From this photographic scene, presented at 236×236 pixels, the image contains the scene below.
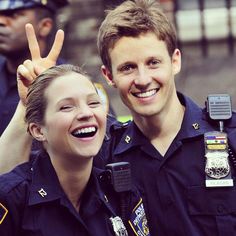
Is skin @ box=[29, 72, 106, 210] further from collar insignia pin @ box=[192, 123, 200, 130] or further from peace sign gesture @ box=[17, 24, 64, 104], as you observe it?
collar insignia pin @ box=[192, 123, 200, 130]

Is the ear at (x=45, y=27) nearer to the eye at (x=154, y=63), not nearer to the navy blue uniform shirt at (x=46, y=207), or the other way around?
the eye at (x=154, y=63)

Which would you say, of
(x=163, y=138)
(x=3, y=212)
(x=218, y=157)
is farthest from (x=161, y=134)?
(x=3, y=212)

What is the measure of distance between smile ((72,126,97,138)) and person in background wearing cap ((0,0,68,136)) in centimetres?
134

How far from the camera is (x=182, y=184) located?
3877mm

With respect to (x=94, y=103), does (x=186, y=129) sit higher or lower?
lower

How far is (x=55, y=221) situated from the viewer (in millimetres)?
3379

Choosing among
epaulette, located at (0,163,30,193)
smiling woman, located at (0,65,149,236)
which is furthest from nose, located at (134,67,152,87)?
epaulette, located at (0,163,30,193)

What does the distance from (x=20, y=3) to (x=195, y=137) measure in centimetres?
179

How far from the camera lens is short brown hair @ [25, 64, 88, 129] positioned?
3537 mm

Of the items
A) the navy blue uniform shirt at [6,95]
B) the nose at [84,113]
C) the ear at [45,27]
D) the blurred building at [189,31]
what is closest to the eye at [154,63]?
the nose at [84,113]

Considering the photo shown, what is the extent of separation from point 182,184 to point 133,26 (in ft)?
2.79

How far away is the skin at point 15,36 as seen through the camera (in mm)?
4957

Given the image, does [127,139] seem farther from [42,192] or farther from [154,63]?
[42,192]

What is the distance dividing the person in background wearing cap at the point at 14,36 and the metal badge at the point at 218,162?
1422 millimetres
